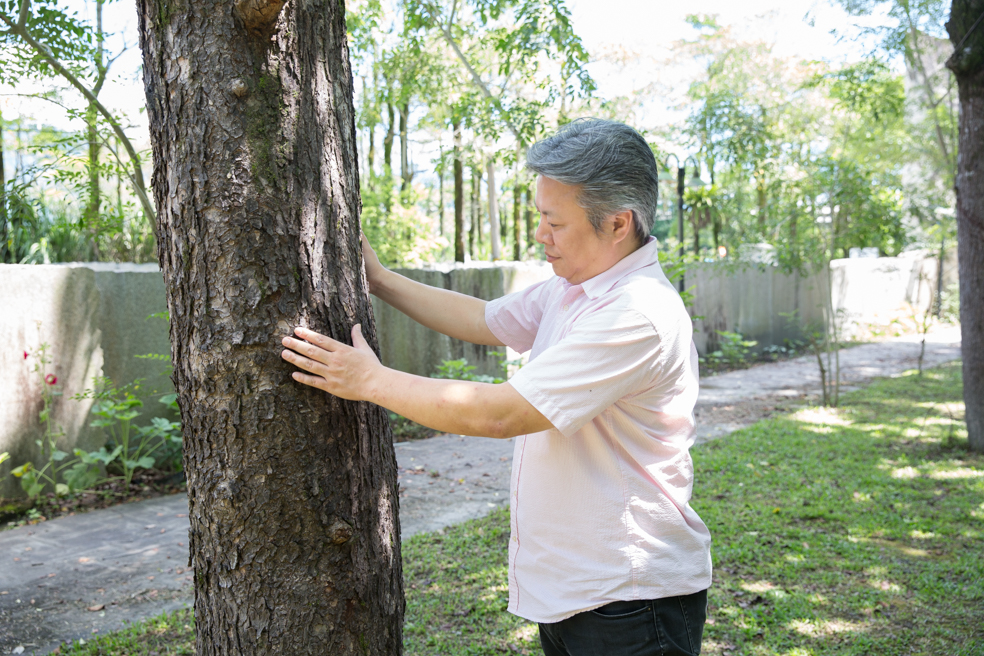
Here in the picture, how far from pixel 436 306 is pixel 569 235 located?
0.68m

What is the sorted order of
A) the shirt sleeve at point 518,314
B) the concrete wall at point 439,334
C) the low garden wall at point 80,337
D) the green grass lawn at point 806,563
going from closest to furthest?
the shirt sleeve at point 518,314 → the green grass lawn at point 806,563 → the low garden wall at point 80,337 → the concrete wall at point 439,334

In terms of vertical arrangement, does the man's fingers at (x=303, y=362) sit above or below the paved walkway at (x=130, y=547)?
above

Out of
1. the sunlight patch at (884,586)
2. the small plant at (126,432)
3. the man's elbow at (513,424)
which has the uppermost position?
the man's elbow at (513,424)

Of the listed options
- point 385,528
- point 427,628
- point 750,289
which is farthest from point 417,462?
Answer: point 750,289

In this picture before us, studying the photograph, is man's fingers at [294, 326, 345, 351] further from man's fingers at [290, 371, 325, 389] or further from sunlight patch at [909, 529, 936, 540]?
sunlight patch at [909, 529, 936, 540]

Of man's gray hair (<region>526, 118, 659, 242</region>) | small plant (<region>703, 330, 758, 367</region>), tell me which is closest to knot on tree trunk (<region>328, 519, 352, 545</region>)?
man's gray hair (<region>526, 118, 659, 242</region>)

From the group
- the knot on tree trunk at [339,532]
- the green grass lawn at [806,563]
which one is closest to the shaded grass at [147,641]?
the green grass lawn at [806,563]

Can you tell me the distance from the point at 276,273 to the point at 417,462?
184 inches

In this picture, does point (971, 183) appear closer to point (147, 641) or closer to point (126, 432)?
point (147, 641)

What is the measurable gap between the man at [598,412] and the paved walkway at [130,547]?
241 centimetres

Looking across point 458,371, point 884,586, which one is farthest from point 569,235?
point 458,371

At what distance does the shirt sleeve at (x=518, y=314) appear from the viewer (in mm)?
2227

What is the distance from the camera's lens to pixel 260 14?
1674 mm

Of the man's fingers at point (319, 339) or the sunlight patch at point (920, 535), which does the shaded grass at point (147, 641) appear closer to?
the man's fingers at point (319, 339)
